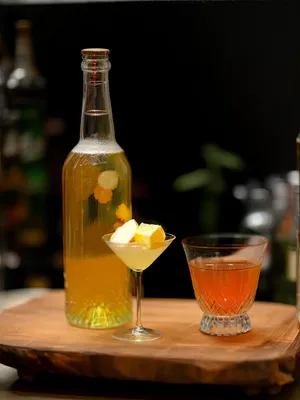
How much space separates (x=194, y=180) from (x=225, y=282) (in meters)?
1.24

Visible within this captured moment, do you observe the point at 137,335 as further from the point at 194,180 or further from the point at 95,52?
the point at 194,180

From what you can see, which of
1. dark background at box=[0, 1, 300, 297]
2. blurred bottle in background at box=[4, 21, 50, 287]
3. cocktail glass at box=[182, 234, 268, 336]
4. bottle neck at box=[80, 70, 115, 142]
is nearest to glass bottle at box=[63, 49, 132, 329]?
bottle neck at box=[80, 70, 115, 142]

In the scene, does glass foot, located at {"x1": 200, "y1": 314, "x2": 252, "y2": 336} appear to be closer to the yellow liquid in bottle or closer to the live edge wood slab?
the live edge wood slab

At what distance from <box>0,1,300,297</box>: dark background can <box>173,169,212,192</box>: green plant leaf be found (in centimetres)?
5

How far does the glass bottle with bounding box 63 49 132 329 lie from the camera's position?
1.46 meters

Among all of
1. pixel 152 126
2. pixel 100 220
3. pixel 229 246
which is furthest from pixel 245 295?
pixel 152 126

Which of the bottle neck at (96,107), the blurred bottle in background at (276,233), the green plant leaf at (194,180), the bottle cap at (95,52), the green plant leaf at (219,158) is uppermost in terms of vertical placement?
the bottle cap at (95,52)

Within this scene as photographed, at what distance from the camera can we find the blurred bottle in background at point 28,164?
275cm

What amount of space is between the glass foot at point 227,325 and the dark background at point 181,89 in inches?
46.7

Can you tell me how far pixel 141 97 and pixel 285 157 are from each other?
0.50 metres

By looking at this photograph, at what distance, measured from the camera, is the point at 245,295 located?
138cm

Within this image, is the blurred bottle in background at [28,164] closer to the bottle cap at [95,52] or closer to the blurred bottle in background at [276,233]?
the blurred bottle in background at [276,233]

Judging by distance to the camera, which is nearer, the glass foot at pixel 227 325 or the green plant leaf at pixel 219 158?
the glass foot at pixel 227 325

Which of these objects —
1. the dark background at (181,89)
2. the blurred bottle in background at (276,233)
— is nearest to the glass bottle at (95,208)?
the blurred bottle in background at (276,233)
